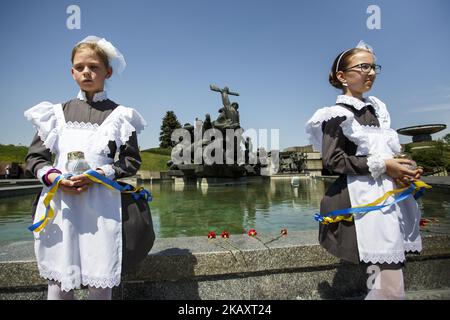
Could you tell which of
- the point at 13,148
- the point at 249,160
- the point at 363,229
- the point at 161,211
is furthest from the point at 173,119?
the point at 363,229

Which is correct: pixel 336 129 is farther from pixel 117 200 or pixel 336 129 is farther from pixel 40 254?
pixel 40 254

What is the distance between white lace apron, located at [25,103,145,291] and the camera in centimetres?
158

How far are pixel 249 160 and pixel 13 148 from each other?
34500 mm

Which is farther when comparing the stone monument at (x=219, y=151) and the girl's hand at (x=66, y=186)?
the stone monument at (x=219, y=151)

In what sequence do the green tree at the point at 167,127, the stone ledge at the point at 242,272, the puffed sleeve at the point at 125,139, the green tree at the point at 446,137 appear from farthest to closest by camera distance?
the green tree at the point at 167,127 < the green tree at the point at 446,137 < the stone ledge at the point at 242,272 < the puffed sleeve at the point at 125,139

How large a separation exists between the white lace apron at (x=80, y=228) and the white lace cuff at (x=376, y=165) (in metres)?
1.56

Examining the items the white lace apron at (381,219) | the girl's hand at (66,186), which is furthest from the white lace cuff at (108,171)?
the white lace apron at (381,219)

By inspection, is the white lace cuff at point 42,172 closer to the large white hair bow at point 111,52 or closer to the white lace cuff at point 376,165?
the large white hair bow at point 111,52

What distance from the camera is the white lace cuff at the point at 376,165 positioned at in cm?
169

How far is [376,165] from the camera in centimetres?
169

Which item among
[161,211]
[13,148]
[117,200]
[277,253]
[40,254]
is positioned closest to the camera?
[40,254]

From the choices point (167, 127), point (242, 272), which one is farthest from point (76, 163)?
point (167, 127)

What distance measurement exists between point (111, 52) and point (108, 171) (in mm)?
847

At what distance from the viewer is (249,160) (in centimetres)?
1984
